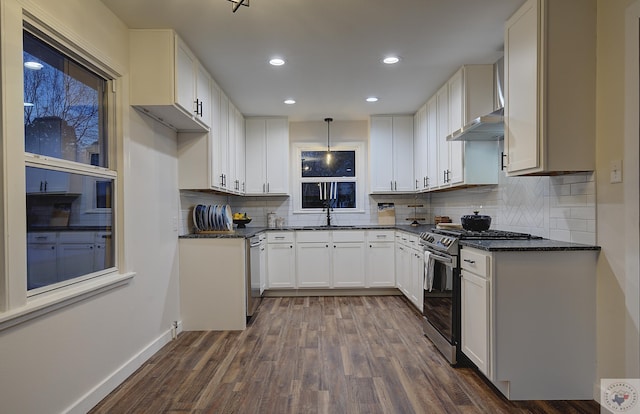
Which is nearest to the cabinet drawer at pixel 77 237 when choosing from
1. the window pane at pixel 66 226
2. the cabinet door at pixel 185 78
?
the window pane at pixel 66 226

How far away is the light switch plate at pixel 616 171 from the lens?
2.06 m

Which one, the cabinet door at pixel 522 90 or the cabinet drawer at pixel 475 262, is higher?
the cabinet door at pixel 522 90

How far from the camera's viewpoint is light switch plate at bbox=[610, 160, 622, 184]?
2.06 meters

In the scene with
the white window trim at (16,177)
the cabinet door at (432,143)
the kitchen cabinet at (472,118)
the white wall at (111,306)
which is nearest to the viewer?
the white window trim at (16,177)

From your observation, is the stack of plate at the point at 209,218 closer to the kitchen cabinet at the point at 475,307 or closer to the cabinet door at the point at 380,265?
the cabinet door at the point at 380,265

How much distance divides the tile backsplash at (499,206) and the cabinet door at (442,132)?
0.36m

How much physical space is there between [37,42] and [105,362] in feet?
6.29

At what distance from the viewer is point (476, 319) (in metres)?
2.44

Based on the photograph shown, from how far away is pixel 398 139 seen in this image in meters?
5.23

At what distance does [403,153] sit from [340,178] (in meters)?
1.01

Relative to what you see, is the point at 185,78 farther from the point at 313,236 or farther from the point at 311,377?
the point at 313,236

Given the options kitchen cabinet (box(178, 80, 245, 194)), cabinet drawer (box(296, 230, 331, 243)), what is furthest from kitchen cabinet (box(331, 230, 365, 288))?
kitchen cabinet (box(178, 80, 245, 194))

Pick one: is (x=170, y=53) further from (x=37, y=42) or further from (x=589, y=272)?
(x=589, y=272)

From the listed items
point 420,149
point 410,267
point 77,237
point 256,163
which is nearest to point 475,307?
point 410,267
